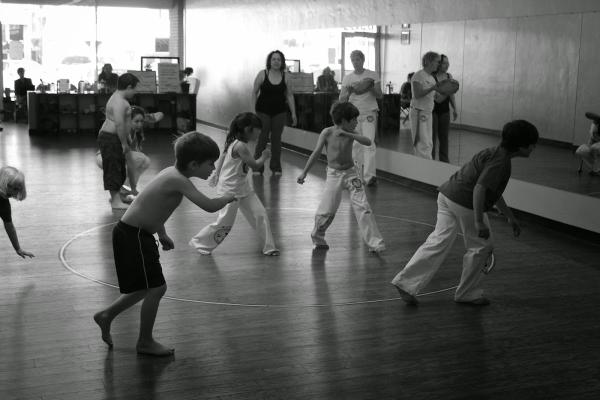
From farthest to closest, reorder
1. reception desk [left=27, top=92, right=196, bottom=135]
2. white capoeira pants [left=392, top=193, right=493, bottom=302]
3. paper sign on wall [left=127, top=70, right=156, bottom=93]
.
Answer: paper sign on wall [left=127, top=70, right=156, bottom=93] < reception desk [left=27, top=92, right=196, bottom=135] < white capoeira pants [left=392, top=193, right=493, bottom=302]

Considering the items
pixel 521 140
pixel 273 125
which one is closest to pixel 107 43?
pixel 273 125

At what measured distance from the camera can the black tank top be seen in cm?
1164

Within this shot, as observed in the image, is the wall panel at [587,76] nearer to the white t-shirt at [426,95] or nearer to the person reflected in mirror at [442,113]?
the person reflected in mirror at [442,113]

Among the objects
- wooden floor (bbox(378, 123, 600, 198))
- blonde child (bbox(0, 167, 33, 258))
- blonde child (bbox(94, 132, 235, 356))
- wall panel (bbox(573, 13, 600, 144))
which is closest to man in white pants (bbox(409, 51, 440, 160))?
wooden floor (bbox(378, 123, 600, 198))

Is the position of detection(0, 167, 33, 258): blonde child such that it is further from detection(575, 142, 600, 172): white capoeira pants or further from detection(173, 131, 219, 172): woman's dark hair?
detection(575, 142, 600, 172): white capoeira pants

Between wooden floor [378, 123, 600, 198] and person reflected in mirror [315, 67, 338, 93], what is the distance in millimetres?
4111

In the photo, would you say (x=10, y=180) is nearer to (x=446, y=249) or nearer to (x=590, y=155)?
(x=446, y=249)

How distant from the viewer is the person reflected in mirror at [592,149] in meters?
8.43

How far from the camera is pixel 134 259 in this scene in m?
4.41

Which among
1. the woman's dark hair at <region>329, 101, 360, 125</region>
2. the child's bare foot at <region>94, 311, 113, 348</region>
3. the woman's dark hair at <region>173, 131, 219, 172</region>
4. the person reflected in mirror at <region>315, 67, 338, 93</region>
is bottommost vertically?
the child's bare foot at <region>94, 311, 113, 348</region>

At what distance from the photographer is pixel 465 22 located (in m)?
10.6

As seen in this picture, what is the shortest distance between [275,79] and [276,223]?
12.6ft

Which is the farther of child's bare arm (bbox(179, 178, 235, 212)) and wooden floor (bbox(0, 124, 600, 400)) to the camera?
child's bare arm (bbox(179, 178, 235, 212))

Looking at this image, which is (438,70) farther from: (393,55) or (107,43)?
(107,43)
